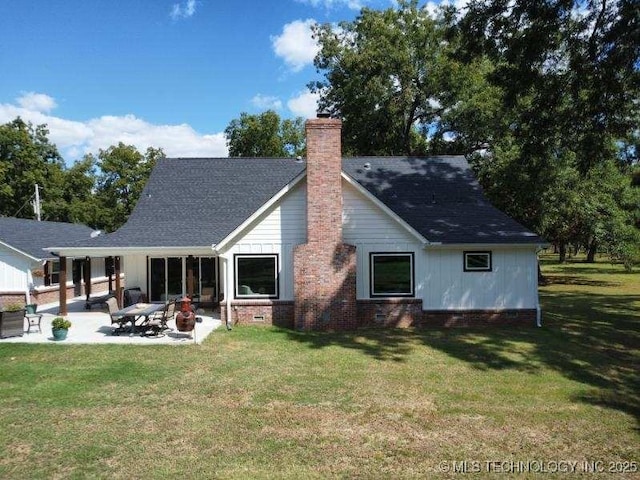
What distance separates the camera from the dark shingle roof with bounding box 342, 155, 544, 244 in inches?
615

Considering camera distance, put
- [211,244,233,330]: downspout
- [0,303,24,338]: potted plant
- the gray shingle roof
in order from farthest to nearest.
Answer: the gray shingle roof < [211,244,233,330]: downspout < [0,303,24,338]: potted plant

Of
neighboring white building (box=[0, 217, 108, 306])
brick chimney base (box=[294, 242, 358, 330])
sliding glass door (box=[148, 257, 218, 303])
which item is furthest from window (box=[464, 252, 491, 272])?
neighboring white building (box=[0, 217, 108, 306])

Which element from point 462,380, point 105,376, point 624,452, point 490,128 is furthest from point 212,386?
point 490,128

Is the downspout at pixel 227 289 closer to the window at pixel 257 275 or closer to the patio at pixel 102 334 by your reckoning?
the window at pixel 257 275

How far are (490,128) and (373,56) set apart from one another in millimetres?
8977

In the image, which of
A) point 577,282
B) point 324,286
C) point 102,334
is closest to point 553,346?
point 324,286

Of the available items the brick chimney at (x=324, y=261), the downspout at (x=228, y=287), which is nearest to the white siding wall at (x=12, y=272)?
the downspout at (x=228, y=287)

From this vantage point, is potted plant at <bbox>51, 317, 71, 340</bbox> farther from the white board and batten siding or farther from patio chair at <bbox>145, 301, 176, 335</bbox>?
the white board and batten siding

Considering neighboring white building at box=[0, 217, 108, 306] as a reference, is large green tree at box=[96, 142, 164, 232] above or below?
above

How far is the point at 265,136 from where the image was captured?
50.4 m

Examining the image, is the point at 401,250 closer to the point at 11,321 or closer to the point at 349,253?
the point at 349,253

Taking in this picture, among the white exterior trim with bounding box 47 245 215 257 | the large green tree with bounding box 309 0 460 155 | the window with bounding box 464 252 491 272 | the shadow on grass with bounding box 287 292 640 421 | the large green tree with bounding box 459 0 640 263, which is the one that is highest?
the large green tree with bounding box 309 0 460 155

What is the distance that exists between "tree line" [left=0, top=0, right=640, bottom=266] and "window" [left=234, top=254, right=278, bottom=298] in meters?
9.80

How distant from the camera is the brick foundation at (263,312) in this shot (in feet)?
49.2
